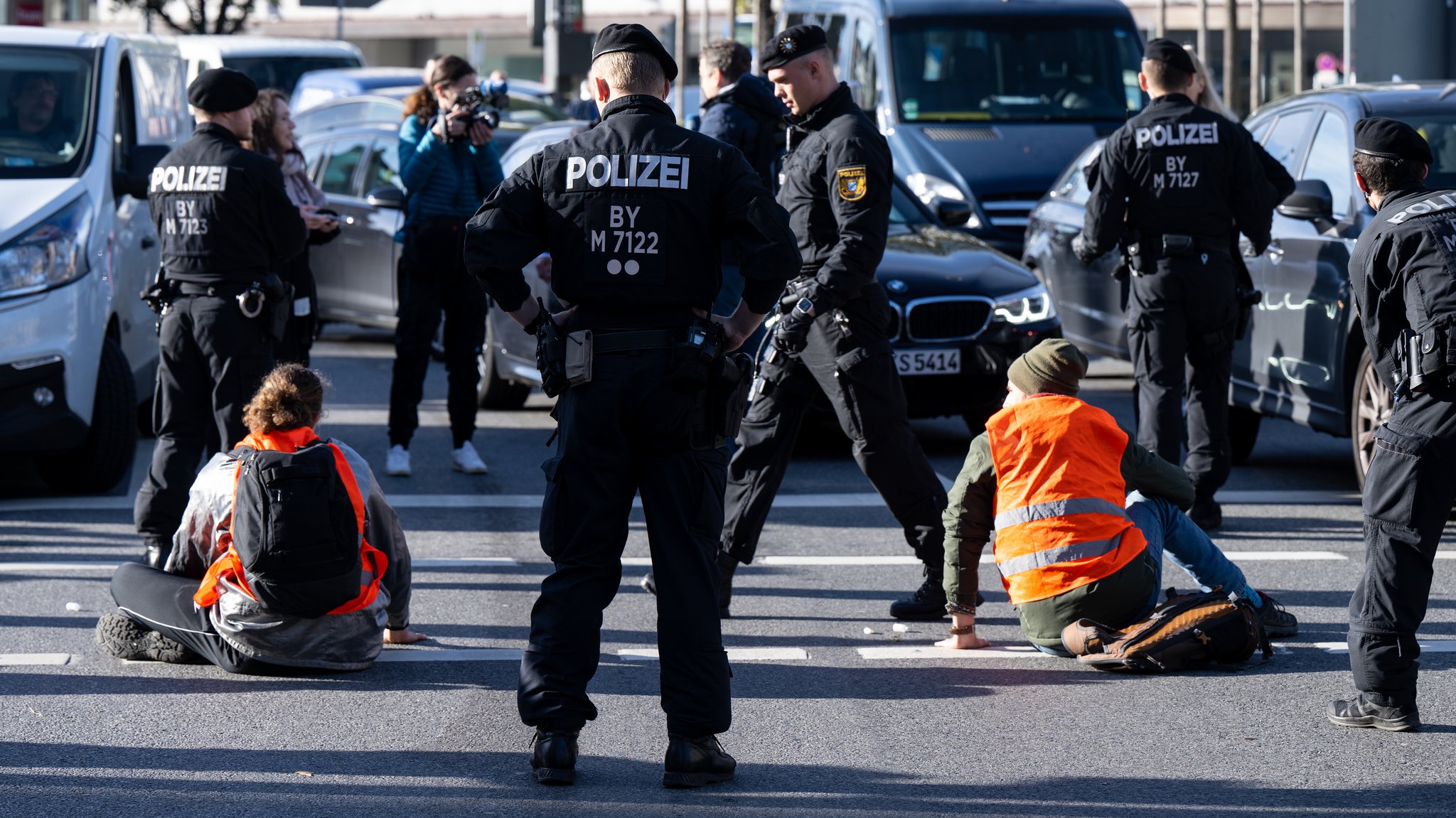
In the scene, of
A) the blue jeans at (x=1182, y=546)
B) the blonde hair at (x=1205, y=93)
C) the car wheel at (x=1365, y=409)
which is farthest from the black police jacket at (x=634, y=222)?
the car wheel at (x=1365, y=409)

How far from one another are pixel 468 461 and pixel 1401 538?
5452 mm

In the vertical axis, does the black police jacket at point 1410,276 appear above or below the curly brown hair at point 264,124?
below

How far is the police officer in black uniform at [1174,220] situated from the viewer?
817cm

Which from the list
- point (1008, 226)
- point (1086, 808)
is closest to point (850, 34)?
point (1008, 226)

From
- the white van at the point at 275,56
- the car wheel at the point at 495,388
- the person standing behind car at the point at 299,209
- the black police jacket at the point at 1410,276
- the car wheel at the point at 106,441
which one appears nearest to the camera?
the black police jacket at the point at 1410,276

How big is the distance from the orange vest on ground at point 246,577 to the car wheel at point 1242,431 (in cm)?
547

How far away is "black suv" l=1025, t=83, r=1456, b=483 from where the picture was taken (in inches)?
340

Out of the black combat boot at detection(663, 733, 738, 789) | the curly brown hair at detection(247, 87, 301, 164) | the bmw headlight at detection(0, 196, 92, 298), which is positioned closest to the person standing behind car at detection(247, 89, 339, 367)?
the curly brown hair at detection(247, 87, 301, 164)

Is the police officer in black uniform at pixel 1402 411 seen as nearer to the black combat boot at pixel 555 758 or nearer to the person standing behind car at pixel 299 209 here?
the black combat boot at pixel 555 758

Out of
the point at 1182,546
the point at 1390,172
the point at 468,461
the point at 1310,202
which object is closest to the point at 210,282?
the point at 468,461

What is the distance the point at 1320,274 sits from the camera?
887 cm

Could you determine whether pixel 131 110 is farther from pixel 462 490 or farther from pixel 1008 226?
pixel 1008 226

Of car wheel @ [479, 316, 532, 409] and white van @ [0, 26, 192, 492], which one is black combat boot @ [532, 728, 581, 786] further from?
car wheel @ [479, 316, 532, 409]

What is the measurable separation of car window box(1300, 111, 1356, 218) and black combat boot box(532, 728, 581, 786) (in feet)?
16.7
